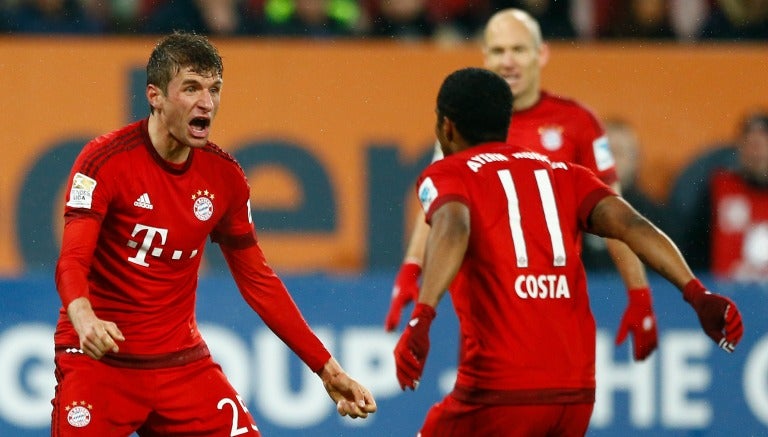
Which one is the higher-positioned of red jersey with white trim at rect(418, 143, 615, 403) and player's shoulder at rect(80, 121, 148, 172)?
player's shoulder at rect(80, 121, 148, 172)

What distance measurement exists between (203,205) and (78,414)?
34.5 inches

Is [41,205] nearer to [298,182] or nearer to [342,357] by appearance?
[298,182]

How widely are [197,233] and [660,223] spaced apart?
492 cm

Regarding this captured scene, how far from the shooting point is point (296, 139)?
9.54 m

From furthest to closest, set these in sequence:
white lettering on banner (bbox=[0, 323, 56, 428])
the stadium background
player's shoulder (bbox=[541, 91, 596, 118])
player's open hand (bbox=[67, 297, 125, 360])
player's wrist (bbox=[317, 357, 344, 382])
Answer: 1. the stadium background
2. white lettering on banner (bbox=[0, 323, 56, 428])
3. player's shoulder (bbox=[541, 91, 596, 118])
4. player's wrist (bbox=[317, 357, 344, 382])
5. player's open hand (bbox=[67, 297, 125, 360])

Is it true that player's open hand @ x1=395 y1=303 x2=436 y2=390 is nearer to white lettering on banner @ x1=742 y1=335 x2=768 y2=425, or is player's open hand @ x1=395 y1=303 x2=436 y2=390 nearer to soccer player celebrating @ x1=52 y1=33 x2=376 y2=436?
soccer player celebrating @ x1=52 y1=33 x2=376 y2=436

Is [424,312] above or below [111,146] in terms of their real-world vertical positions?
below

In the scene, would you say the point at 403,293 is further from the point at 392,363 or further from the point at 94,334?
the point at 94,334

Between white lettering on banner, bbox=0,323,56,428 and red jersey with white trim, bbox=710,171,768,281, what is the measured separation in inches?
178

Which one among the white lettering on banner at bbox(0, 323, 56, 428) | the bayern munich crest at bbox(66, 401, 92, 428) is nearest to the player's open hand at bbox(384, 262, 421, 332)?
the bayern munich crest at bbox(66, 401, 92, 428)

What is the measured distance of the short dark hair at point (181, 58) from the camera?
15.8 ft

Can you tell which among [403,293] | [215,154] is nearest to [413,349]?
[215,154]

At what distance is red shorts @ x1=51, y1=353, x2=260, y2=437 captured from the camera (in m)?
4.80

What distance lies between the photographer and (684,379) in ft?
25.3
